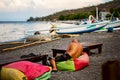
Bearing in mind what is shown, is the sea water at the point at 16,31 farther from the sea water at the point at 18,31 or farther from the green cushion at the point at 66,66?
the green cushion at the point at 66,66

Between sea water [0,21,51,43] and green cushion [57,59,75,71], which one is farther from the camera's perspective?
sea water [0,21,51,43]

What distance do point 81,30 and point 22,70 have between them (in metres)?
23.5

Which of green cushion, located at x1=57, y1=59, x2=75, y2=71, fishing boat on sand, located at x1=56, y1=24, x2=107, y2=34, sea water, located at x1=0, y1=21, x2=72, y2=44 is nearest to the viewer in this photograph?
green cushion, located at x1=57, y1=59, x2=75, y2=71

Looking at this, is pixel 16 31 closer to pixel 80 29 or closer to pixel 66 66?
pixel 80 29

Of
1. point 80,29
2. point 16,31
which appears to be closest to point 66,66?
point 80,29

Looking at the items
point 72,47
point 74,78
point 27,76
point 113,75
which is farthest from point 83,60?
point 113,75

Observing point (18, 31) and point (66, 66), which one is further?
point (18, 31)

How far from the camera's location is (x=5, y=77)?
5.89 metres

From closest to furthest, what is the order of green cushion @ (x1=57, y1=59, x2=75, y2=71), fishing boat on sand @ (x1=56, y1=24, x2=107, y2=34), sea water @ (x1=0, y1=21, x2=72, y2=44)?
green cushion @ (x1=57, y1=59, x2=75, y2=71) → sea water @ (x1=0, y1=21, x2=72, y2=44) → fishing boat on sand @ (x1=56, y1=24, x2=107, y2=34)

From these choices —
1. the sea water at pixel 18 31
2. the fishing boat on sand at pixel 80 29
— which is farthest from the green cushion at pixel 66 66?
the fishing boat on sand at pixel 80 29

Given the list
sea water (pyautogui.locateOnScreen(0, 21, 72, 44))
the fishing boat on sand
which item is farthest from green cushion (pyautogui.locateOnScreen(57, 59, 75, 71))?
the fishing boat on sand

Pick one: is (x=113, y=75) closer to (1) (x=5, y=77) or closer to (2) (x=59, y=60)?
(1) (x=5, y=77)

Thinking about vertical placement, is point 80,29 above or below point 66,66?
below

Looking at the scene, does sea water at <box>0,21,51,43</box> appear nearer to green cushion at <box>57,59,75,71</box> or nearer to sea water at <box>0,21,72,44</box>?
sea water at <box>0,21,72,44</box>
